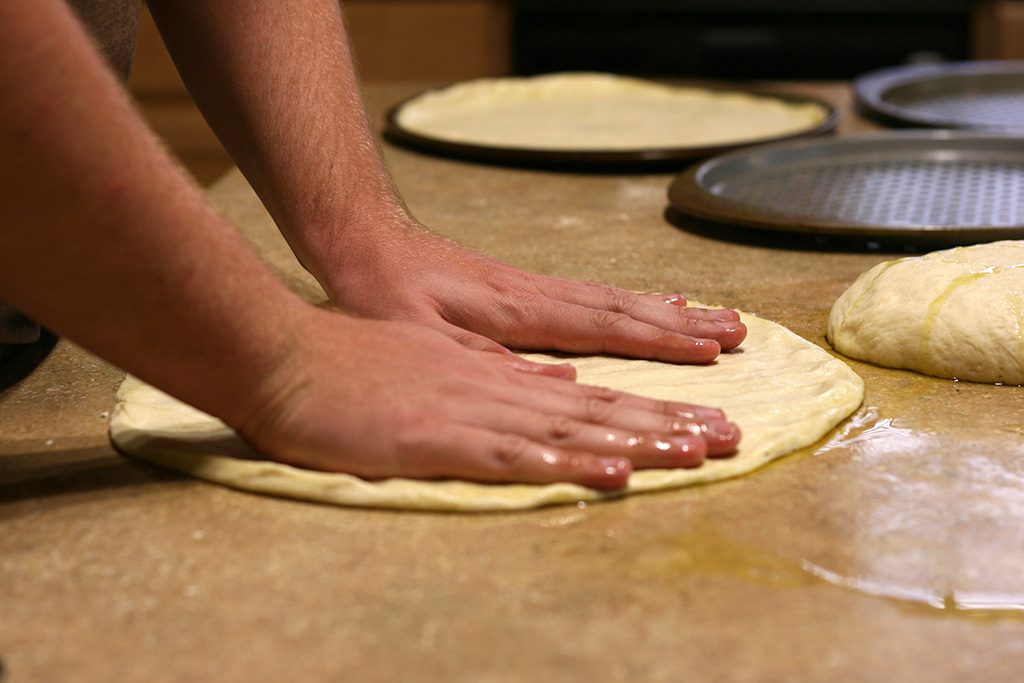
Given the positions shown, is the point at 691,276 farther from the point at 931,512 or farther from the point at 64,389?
the point at 64,389

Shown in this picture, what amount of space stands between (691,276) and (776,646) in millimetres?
857

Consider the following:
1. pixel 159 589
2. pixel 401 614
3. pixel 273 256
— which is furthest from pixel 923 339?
pixel 273 256

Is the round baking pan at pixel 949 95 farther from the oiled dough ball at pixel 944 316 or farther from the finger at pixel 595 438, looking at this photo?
the finger at pixel 595 438

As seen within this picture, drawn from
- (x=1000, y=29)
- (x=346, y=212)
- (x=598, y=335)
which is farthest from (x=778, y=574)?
(x=1000, y=29)

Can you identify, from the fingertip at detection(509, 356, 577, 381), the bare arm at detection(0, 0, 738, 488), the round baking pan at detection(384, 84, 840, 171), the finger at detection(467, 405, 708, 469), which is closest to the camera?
the bare arm at detection(0, 0, 738, 488)

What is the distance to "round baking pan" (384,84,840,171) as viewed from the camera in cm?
204

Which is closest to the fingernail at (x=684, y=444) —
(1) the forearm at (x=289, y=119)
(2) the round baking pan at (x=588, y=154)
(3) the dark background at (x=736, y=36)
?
(1) the forearm at (x=289, y=119)

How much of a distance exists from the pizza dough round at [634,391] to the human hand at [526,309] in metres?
0.02

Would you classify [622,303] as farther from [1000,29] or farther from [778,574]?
[1000,29]

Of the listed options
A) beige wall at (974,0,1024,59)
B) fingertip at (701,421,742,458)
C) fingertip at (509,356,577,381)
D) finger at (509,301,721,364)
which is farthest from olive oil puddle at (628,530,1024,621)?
beige wall at (974,0,1024,59)

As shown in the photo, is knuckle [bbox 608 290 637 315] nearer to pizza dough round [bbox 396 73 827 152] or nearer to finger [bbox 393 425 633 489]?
finger [bbox 393 425 633 489]

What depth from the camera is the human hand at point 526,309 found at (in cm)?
123

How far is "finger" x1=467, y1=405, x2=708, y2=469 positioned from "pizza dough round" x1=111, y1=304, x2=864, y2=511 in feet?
0.05

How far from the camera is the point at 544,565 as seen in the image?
0.87m
